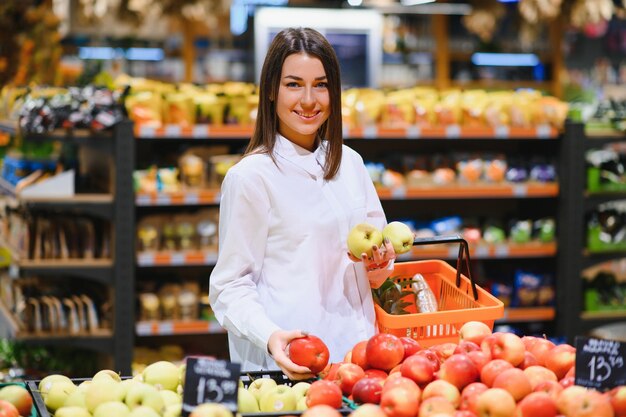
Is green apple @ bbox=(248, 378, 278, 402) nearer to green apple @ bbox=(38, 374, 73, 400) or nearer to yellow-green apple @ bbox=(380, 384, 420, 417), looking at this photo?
yellow-green apple @ bbox=(380, 384, 420, 417)

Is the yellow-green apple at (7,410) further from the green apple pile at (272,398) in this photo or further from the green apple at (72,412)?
the green apple pile at (272,398)

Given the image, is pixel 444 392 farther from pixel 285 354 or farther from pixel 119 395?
pixel 119 395

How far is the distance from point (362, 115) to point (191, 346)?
1.80 m

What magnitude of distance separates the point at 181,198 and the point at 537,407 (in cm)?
345

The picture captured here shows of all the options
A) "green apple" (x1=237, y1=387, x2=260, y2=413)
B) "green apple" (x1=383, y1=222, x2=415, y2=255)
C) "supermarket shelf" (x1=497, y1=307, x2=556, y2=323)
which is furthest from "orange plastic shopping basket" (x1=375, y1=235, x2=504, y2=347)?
"supermarket shelf" (x1=497, y1=307, x2=556, y2=323)

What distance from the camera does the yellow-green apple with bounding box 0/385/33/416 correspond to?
2.00 m

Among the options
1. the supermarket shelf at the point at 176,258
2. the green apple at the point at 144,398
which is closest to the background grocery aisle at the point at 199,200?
the supermarket shelf at the point at 176,258

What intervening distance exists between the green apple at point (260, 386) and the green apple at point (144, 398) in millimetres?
234

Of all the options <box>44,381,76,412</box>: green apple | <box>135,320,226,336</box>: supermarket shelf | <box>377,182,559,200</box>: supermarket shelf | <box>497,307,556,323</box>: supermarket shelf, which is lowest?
<box>497,307,556,323</box>: supermarket shelf

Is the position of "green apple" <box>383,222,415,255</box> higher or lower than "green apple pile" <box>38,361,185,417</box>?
higher

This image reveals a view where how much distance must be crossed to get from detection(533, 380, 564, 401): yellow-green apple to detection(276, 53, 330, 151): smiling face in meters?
0.95

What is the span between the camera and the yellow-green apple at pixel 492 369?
6.70 feet

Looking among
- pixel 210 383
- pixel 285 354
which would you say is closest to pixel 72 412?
pixel 210 383

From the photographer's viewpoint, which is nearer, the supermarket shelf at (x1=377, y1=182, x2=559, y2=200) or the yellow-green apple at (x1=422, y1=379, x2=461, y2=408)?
the yellow-green apple at (x1=422, y1=379, x2=461, y2=408)
